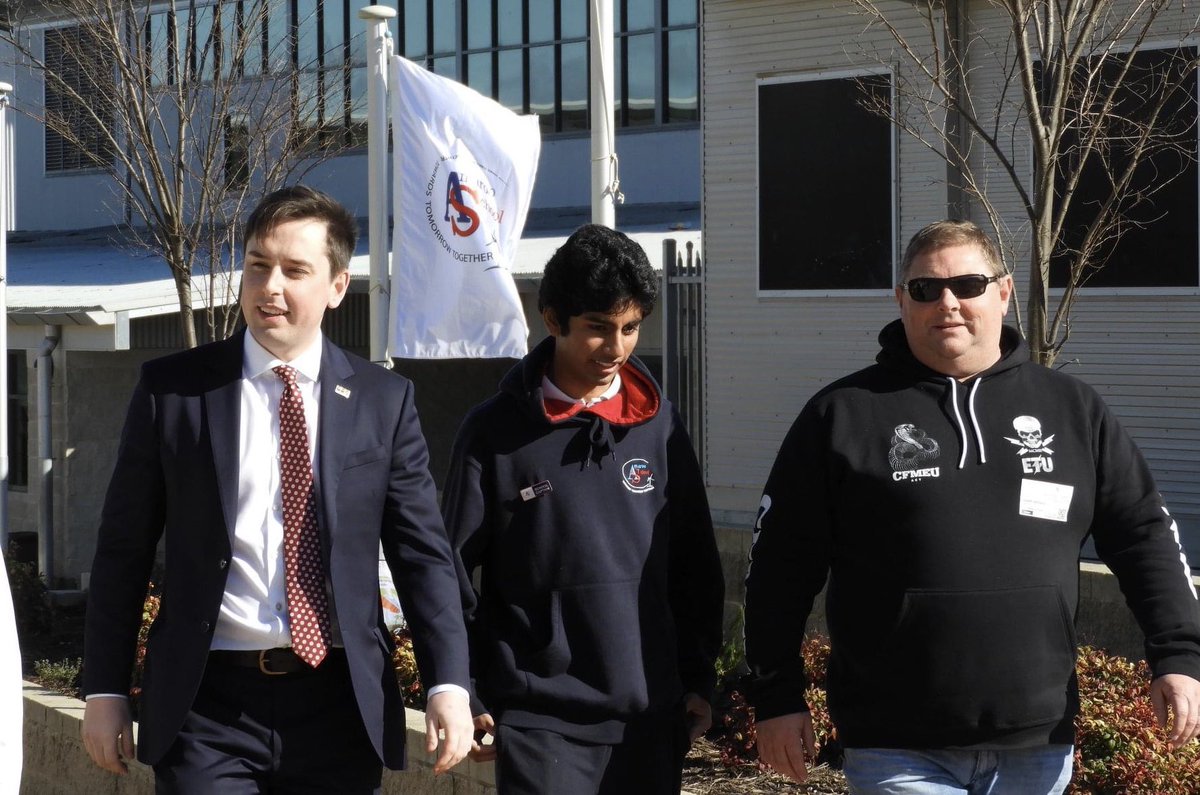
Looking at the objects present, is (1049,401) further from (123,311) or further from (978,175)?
(123,311)

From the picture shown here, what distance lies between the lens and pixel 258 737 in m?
3.65

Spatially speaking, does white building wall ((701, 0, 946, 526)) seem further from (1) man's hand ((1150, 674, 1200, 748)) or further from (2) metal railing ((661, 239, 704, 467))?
(1) man's hand ((1150, 674, 1200, 748))

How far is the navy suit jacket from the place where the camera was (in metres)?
3.65

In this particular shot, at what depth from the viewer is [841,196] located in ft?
44.1

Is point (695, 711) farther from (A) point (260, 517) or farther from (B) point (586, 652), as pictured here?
(A) point (260, 517)

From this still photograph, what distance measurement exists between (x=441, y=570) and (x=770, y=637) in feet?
2.64

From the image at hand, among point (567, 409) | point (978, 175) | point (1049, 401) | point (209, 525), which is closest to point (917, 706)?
point (1049, 401)

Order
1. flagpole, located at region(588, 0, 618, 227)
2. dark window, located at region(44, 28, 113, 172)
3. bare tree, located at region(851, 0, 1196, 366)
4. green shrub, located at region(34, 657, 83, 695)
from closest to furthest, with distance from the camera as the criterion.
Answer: flagpole, located at region(588, 0, 618, 227) → green shrub, located at region(34, 657, 83, 695) → bare tree, located at region(851, 0, 1196, 366) → dark window, located at region(44, 28, 113, 172)

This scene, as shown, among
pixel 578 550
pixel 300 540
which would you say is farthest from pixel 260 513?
pixel 578 550

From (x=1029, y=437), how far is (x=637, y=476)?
3.10 feet

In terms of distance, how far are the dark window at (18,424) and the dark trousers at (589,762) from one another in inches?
609

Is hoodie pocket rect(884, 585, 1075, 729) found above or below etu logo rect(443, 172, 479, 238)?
below

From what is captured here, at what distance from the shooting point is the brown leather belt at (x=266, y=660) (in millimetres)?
3650

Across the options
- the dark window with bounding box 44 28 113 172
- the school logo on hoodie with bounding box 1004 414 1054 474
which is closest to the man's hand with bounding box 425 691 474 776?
the school logo on hoodie with bounding box 1004 414 1054 474
